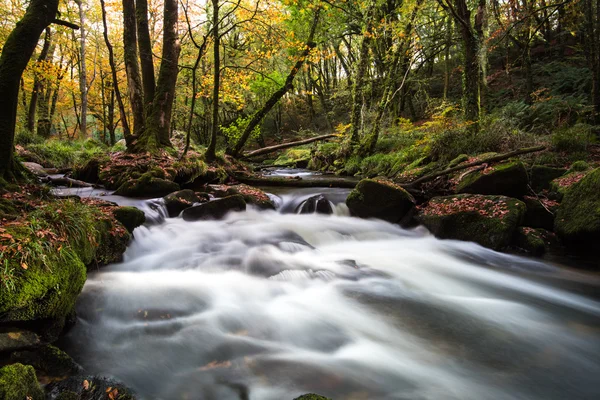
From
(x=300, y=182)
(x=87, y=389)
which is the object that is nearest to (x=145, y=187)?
(x=300, y=182)

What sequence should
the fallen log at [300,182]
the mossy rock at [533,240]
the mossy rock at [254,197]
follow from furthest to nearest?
the fallen log at [300,182] < the mossy rock at [254,197] < the mossy rock at [533,240]

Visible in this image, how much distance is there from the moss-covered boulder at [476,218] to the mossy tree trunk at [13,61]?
6891 millimetres

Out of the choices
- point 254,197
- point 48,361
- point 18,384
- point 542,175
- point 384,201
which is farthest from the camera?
point 254,197

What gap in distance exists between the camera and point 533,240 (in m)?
5.79

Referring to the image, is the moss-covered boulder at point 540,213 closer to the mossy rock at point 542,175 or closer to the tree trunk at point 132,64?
the mossy rock at point 542,175

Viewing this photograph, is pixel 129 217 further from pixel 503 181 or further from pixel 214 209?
pixel 503 181

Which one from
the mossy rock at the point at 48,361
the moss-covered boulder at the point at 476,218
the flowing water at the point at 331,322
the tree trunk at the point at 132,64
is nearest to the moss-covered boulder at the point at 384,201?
the moss-covered boulder at the point at 476,218

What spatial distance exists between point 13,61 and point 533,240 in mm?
7997

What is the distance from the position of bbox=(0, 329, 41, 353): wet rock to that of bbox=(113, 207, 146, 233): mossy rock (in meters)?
2.75

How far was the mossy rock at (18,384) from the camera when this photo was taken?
1.80m

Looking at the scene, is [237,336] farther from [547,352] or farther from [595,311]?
[595,311]

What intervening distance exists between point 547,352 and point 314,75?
3313 centimetres

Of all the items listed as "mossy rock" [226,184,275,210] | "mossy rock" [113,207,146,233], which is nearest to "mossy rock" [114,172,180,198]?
"mossy rock" [226,184,275,210]

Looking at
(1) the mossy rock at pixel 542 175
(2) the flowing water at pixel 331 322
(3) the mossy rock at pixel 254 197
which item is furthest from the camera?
(3) the mossy rock at pixel 254 197
